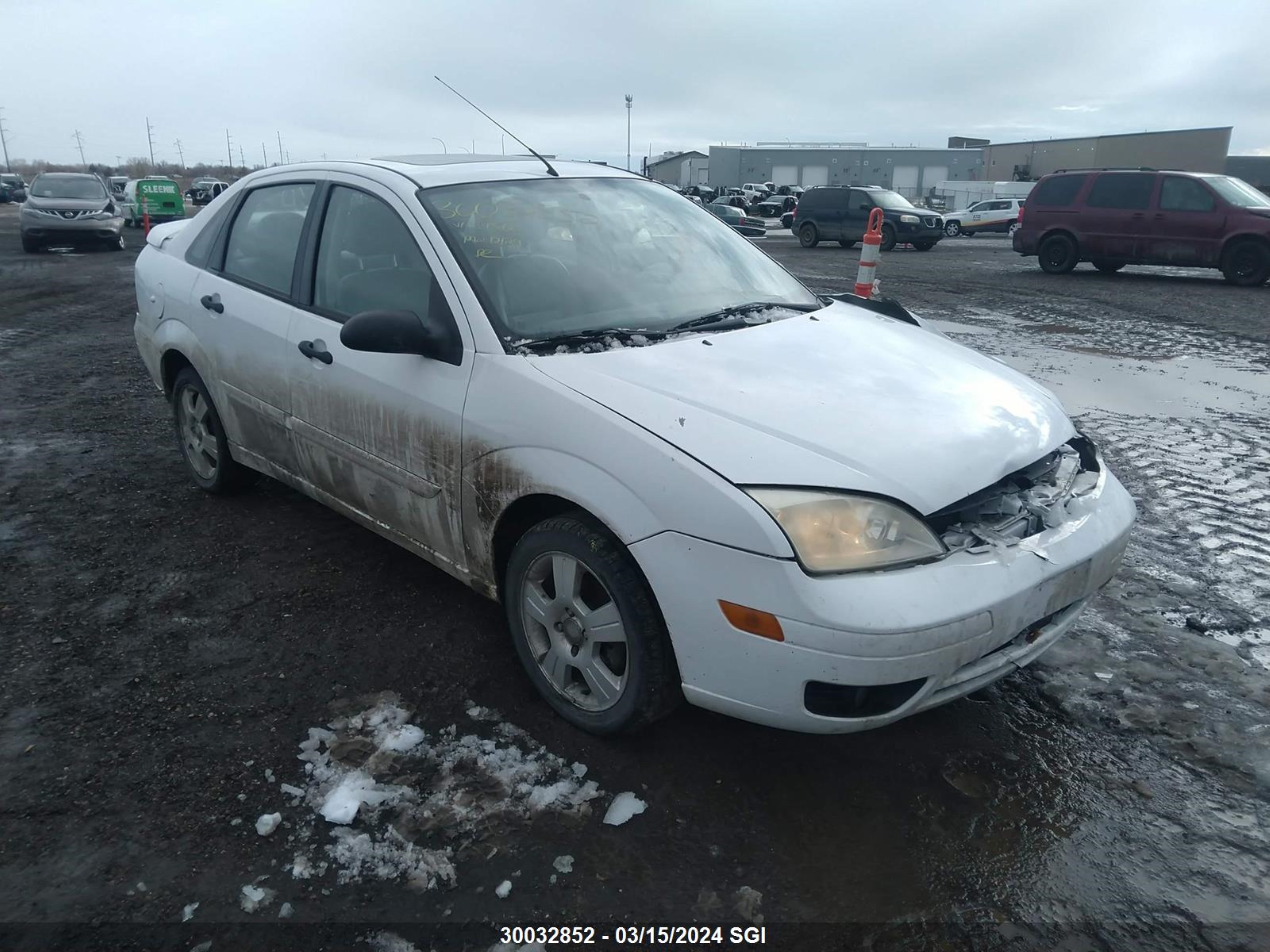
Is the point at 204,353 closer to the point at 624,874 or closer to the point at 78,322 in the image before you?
the point at 624,874

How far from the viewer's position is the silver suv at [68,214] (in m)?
18.8

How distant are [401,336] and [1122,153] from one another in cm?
7727

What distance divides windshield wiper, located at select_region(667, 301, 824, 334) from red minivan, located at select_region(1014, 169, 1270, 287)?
46.2ft

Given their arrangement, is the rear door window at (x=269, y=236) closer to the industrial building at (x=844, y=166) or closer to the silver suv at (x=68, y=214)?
the silver suv at (x=68, y=214)

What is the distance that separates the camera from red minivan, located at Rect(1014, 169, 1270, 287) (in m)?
14.5

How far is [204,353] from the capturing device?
435cm

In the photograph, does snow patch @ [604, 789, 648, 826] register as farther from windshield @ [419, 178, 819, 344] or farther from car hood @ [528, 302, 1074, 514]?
Answer: windshield @ [419, 178, 819, 344]

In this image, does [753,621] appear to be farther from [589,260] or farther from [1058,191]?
[1058,191]

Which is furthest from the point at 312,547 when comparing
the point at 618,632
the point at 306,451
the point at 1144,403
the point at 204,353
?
the point at 1144,403

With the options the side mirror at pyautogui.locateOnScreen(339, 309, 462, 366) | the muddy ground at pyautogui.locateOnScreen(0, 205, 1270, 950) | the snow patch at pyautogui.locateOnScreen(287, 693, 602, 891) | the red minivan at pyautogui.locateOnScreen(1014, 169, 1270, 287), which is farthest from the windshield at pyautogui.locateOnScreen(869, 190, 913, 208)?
the snow patch at pyautogui.locateOnScreen(287, 693, 602, 891)

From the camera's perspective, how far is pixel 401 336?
117 inches

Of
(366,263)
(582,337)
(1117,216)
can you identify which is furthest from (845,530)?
(1117,216)

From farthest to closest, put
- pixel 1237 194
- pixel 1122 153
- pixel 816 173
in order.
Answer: pixel 816 173 < pixel 1122 153 < pixel 1237 194

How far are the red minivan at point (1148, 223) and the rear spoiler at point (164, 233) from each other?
49.8ft
